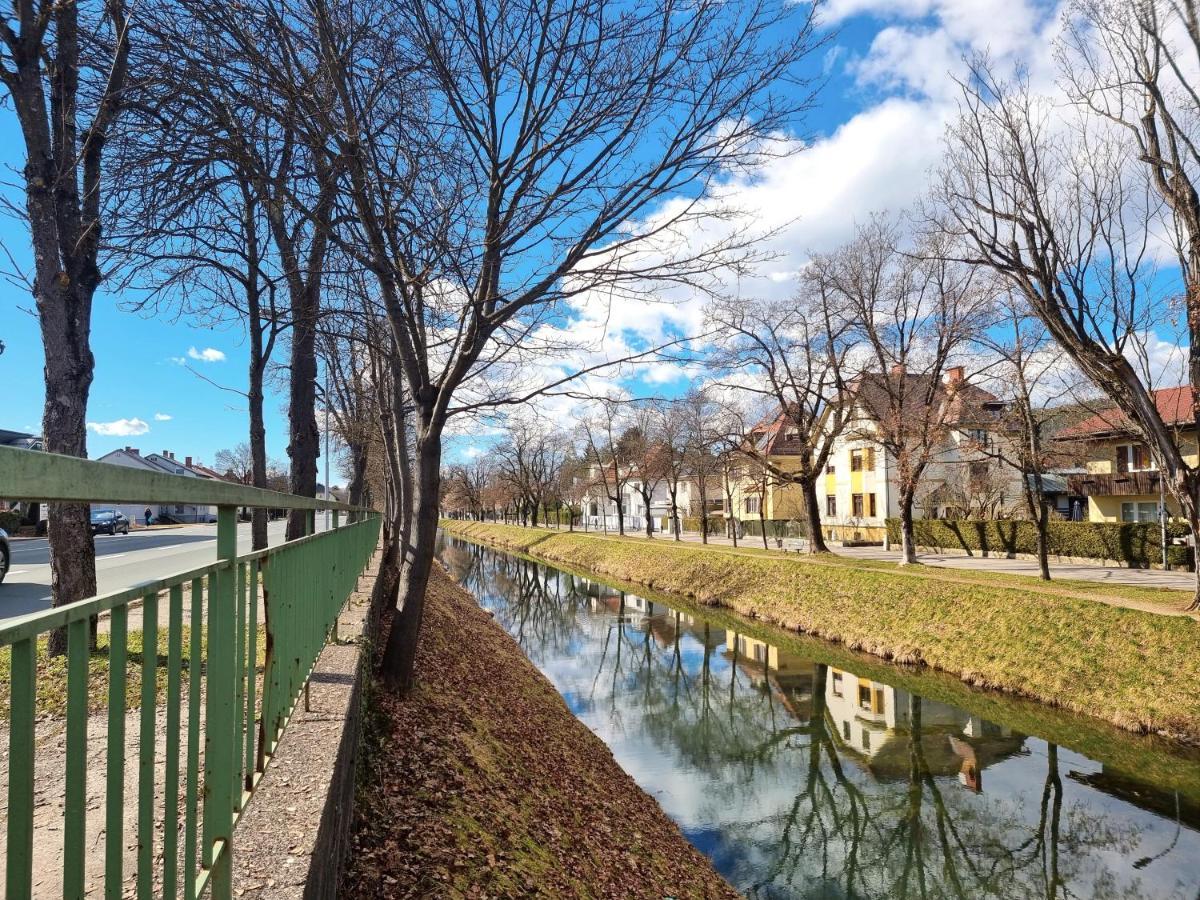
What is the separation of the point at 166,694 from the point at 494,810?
171 inches

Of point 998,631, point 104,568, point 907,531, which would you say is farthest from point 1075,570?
point 104,568

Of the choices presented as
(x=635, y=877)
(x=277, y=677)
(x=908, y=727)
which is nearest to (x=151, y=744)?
(x=277, y=677)

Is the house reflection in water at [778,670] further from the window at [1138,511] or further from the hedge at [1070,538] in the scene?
the window at [1138,511]

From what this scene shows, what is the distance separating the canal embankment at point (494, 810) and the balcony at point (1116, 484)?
33526mm

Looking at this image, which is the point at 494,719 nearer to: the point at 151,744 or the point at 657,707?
the point at 657,707

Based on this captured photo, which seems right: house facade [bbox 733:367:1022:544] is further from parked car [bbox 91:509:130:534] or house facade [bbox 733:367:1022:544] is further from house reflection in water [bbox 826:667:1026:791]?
parked car [bbox 91:509:130:534]

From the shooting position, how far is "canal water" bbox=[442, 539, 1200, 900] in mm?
8234

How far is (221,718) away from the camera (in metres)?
2.39

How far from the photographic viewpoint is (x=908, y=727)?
1267 centimetres

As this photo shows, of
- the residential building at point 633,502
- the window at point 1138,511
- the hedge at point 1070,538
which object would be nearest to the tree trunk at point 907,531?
the hedge at point 1070,538

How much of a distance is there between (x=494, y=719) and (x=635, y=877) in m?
3.22

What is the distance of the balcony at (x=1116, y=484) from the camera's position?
111 feet

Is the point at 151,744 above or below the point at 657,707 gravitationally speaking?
above

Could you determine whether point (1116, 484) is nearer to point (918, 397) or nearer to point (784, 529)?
point (784, 529)
